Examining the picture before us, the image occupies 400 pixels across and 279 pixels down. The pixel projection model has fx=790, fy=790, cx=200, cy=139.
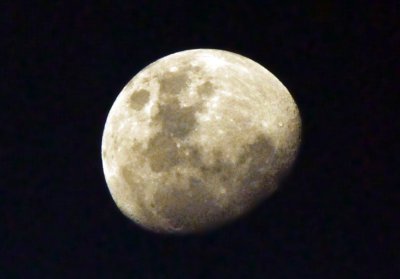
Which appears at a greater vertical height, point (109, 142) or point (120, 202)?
point (109, 142)

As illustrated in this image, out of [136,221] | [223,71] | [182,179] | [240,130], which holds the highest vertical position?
[223,71]

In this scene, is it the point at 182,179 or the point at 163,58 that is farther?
the point at 163,58

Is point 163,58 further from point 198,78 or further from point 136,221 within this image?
point 136,221

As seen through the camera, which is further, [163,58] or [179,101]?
[163,58]

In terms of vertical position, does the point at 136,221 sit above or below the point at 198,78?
below

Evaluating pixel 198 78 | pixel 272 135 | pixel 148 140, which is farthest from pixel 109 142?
pixel 272 135

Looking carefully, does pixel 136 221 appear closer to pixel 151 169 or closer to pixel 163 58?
Answer: pixel 151 169
